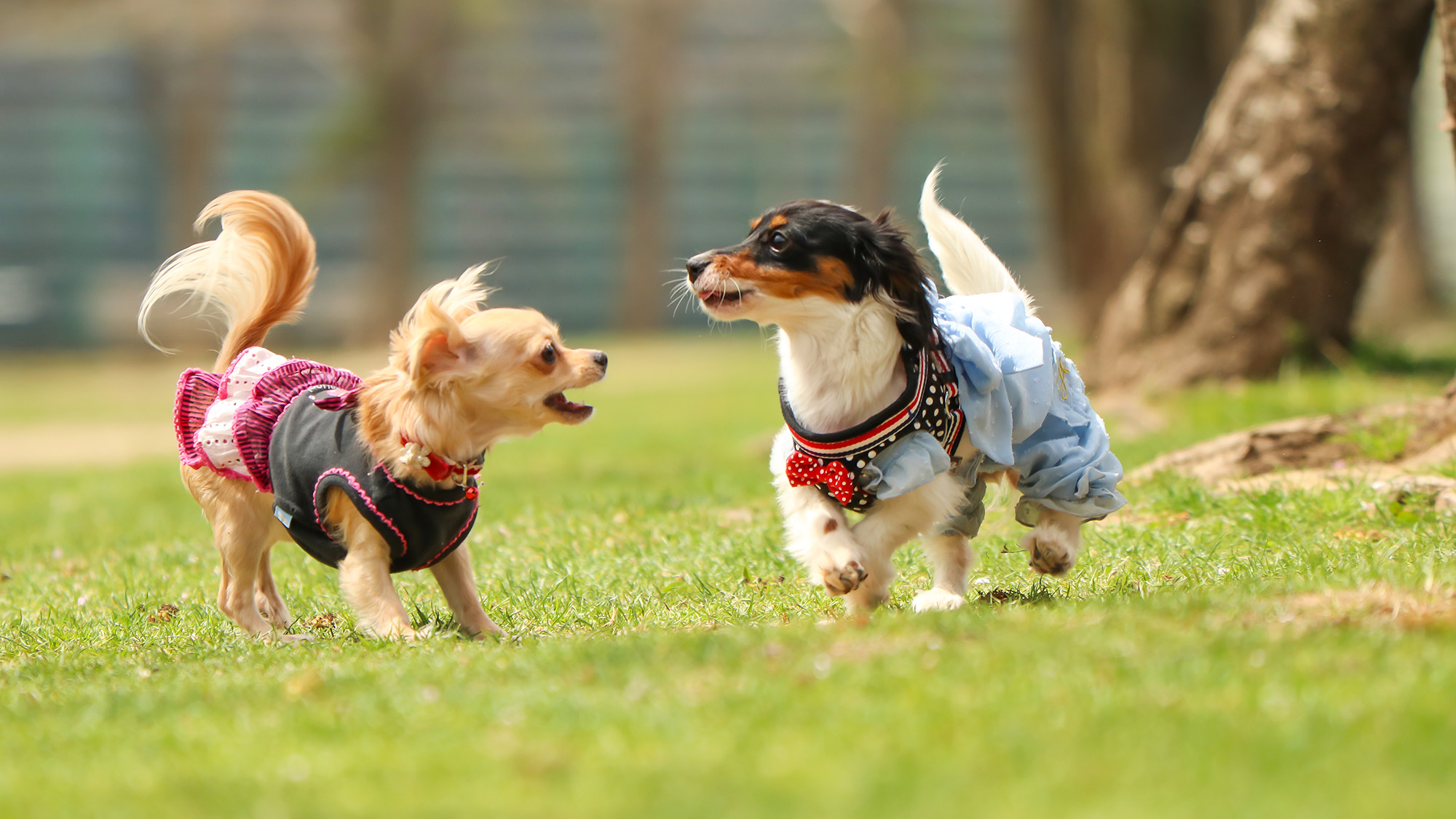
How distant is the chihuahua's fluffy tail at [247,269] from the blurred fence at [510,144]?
22.7 meters

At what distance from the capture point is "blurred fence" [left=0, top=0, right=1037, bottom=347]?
2952cm

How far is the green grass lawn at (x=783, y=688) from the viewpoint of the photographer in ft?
8.71

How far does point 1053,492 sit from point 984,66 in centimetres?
2999

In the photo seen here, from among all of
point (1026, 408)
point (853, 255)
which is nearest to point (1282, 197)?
point (1026, 408)

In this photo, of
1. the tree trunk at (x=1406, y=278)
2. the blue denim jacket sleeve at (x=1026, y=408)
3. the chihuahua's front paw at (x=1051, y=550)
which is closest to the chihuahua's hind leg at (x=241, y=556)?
the blue denim jacket sleeve at (x=1026, y=408)

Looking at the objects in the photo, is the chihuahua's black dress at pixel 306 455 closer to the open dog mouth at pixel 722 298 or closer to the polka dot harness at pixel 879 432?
the open dog mouth at pixel 722 298

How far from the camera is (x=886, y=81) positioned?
88.9 ft

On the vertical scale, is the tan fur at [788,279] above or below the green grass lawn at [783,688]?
above

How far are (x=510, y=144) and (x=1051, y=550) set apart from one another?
2623 cm

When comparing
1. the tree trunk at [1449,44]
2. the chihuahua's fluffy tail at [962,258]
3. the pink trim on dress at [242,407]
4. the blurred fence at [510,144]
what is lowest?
the blurred fence at [510,144]

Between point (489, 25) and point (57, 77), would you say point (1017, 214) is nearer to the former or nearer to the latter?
point (489, 25)

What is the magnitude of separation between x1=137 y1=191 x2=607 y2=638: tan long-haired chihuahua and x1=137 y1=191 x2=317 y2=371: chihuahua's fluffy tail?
0.04 feet

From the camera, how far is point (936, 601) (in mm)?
4570

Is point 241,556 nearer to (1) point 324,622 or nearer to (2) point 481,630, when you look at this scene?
(1) point 324,622
